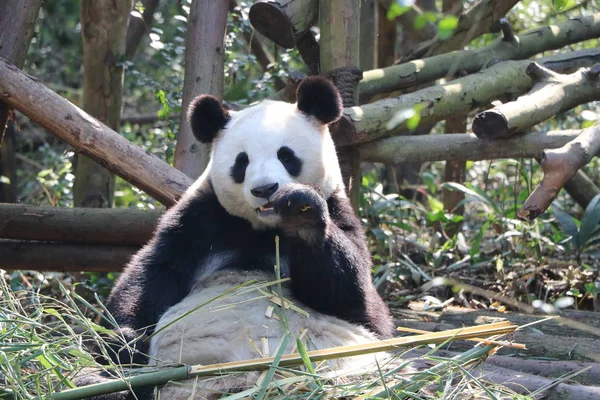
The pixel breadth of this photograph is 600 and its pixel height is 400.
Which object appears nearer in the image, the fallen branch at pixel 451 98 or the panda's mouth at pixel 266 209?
the panda's mouth at pixel 266 209

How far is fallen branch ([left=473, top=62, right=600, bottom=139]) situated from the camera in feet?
16.1

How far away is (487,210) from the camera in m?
7.39

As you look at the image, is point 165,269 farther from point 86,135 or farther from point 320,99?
point 86,135

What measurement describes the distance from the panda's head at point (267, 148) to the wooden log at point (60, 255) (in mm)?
1549

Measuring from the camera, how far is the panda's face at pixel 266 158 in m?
3.83

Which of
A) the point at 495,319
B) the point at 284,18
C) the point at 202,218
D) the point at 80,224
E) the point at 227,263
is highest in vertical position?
the point at 284,18

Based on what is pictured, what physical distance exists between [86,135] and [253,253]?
1485mm

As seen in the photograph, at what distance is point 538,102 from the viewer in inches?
202

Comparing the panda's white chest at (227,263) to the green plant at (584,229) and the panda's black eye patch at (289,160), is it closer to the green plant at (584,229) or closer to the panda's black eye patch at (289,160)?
the panda's black eye patch at (289,160)

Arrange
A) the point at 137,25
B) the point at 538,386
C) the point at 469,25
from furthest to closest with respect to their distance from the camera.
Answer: the point at 137,25 → the point at 469,25 → the point at 538,386

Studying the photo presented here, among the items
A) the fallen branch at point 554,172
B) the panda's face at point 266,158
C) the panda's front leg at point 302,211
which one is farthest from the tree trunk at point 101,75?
the fallen branch at point 554,172

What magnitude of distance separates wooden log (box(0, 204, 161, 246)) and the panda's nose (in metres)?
1.78

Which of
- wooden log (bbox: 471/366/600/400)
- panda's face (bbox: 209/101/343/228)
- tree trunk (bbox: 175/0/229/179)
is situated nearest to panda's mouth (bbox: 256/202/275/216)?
panda's face (bbox: 209/101/343/228)

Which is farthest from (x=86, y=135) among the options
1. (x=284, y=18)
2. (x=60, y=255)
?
(x=284, y=18)
